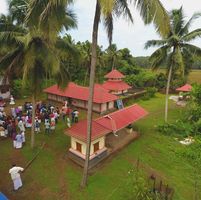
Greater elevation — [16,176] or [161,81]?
[161,81]

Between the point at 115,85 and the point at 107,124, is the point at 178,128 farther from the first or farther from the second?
the point at 115,85

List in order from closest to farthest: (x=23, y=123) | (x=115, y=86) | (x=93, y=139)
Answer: (x=93, y=139), (x=23, y=123), (x=115, y=86)

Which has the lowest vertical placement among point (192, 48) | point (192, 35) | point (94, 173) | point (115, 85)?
point (94, 173)

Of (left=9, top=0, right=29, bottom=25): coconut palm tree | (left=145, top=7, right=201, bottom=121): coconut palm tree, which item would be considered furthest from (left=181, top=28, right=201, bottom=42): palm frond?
(left=9, top=0, right=29, bottom=25): coconut palm tree

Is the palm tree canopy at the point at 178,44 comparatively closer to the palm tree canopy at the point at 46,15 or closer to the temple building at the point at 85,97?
the temple building at the point at 85,97

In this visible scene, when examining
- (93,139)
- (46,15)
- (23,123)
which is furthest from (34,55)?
(23,123)

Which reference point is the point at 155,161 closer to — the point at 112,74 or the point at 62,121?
the point at 62,121

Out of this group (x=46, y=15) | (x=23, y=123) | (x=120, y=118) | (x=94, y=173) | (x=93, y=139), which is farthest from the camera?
(x=23, y=123)
